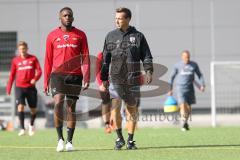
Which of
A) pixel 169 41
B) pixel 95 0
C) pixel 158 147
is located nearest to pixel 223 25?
pixel 169 41

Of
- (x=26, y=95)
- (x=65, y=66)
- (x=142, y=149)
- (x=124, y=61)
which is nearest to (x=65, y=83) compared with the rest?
(x=65, y=66)

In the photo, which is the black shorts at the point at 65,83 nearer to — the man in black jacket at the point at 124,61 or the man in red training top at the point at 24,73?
the man in black jacket at the point at 124,61

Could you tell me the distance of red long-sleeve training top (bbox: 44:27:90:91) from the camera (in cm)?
1342

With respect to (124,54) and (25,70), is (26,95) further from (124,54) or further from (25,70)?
(124,54)

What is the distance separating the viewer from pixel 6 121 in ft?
90.2

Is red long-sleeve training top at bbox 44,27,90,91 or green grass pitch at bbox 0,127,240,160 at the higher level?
red long-sleeve training top at bbox 44,27,90,91

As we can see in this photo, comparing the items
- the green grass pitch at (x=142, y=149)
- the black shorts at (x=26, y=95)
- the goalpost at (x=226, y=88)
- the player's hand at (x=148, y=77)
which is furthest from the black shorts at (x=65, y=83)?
the goalpost at (x=226, y=88)

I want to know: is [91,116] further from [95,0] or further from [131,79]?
[131,79]

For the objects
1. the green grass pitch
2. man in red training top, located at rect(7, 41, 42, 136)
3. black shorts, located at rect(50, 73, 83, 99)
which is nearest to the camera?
the green grass pitch

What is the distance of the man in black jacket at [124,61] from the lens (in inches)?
530

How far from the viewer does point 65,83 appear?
13.5 metres

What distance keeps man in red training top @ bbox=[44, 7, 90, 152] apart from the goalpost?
14499 millimetres

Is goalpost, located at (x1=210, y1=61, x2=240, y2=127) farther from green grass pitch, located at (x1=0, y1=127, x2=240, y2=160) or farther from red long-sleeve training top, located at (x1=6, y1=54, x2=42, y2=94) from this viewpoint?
green grass pitch, located at (x1=0, y1=127, x2=240, y2=160)

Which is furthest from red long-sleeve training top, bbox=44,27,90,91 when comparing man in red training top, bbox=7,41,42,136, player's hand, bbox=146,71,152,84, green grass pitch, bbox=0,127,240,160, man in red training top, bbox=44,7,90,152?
man in red training top, bbox=7,41,42,136
